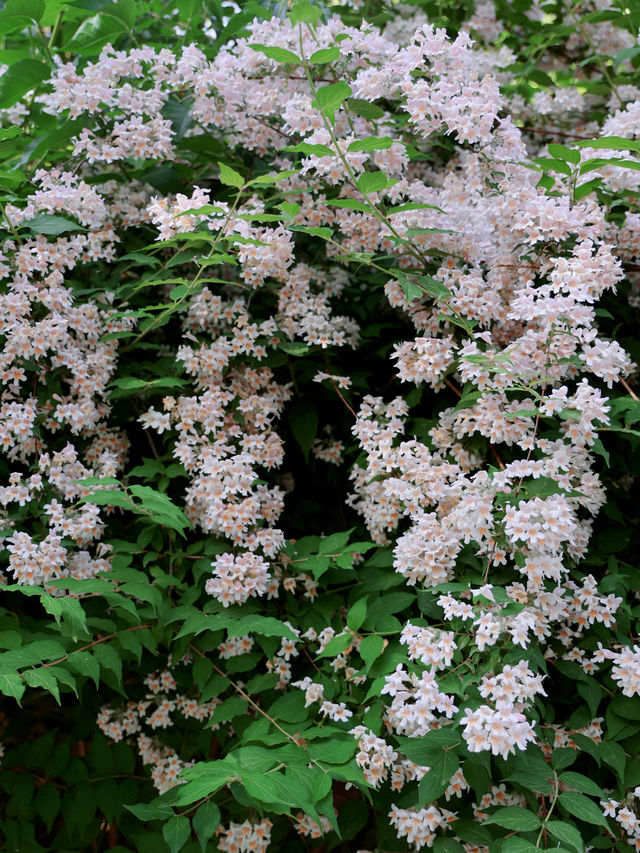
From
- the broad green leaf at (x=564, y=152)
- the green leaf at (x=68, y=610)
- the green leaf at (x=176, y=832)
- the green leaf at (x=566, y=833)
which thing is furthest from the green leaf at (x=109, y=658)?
the broad green leaf at (x=564, y=152)

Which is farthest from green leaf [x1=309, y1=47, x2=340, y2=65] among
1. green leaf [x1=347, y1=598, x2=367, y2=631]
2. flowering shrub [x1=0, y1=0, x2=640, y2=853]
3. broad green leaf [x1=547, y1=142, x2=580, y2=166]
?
green leaf [x1=347, y1=598, x2=367, y2=631]

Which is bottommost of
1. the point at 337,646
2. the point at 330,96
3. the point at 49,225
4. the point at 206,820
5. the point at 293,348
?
the point at 206,820

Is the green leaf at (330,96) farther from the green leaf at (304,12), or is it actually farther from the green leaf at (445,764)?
the green leaf at (445,764)

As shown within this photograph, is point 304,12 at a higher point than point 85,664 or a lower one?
higher

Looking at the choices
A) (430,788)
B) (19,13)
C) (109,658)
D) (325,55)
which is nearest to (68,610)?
(109,658)

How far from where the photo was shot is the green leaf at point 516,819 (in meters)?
1.66

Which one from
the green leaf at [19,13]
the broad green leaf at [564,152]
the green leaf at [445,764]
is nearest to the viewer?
the green leaf at [445,764]

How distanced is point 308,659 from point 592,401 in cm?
102

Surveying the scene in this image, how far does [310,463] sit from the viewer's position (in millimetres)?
2682

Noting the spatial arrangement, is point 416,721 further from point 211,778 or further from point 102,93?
point 102,93

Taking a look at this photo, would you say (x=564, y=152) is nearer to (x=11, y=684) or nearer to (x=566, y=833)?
(x=566, y=833)

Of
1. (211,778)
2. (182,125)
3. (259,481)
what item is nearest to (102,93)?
(182,125)

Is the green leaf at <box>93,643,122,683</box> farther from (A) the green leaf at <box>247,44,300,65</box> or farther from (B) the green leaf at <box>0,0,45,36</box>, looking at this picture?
(B) the green leaf at <box>0,0,45,36</box>

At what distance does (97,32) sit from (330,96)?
1.19m
